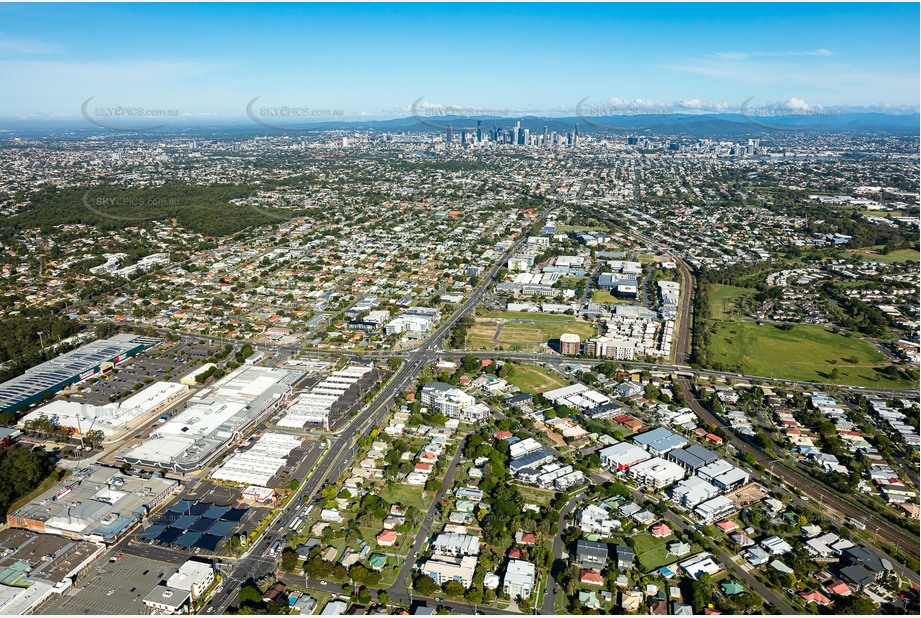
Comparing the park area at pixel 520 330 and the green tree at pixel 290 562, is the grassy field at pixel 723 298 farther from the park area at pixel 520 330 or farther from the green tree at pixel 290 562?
the green tree at pixel 290 562

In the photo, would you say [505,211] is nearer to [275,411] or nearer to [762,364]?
[762,364]

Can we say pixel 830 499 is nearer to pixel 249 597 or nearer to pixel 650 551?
pixel 650 551

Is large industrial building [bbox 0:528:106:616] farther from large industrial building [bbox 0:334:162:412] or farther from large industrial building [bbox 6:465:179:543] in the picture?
large industrial building [bbox 0:334:162:412]

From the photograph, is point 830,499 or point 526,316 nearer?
point 830,499

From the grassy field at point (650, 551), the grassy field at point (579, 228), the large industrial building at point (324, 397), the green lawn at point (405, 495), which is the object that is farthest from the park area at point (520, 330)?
the grassy field at point (579, 228)

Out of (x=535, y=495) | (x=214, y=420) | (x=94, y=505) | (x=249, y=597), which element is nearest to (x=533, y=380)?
(x=535, y=495)

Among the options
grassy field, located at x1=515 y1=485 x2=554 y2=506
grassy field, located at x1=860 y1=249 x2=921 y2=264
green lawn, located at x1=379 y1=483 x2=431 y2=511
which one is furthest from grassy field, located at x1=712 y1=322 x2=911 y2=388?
grassy field, located at x1=860 y1=249 x2=921 y2=264

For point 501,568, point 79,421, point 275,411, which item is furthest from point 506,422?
point 79,421
